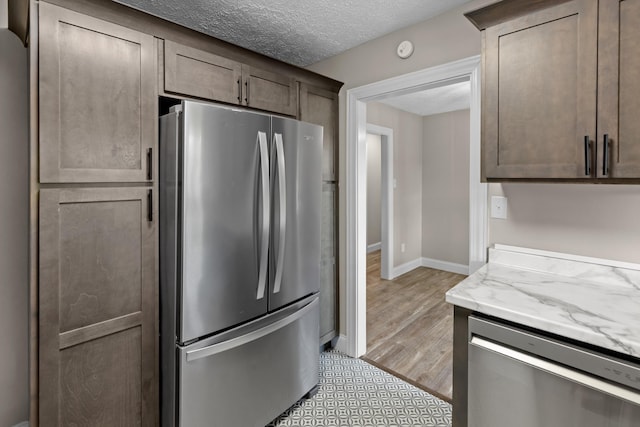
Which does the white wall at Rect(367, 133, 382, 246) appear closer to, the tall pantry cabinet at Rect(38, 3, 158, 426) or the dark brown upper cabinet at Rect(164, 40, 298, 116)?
the dark brown upper cabinet at Rect(164, 40, 298, 116)

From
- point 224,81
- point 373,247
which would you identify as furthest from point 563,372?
point 373,247

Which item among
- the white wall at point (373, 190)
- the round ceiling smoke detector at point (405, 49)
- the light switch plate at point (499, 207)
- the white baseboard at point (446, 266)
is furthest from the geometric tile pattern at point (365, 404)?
the white wall at point (373, 190)

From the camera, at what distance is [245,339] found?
177cm

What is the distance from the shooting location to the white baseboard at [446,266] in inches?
197

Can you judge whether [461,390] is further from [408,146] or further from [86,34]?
[408,146]

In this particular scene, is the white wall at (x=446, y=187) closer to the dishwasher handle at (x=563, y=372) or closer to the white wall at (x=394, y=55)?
the white wall at (x=394, y=55)

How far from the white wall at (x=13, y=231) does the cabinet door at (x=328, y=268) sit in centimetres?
183

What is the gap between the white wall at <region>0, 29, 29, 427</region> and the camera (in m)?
1.76

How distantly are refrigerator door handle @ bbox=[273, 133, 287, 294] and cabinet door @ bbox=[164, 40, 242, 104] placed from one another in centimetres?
41

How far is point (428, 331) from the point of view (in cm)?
317

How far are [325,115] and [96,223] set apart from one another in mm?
1752

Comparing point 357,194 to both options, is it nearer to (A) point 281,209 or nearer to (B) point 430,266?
(A) point 281,209

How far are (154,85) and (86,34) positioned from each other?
311 mm

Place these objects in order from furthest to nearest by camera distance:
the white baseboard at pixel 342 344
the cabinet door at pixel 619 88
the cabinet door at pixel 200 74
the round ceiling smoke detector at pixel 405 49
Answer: the white baseboard at pixel 342 344 → the round ceiling smoke detector at pixel 405 49 → the cabinet door at pixel 200 74 → the cabinet door at pixel 619 88
